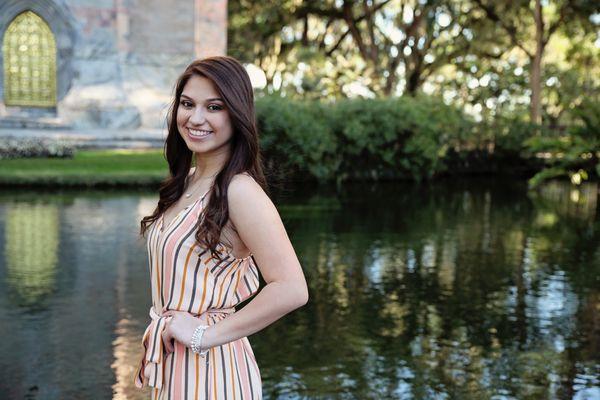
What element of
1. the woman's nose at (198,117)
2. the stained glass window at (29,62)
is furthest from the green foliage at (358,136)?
the woman's nose at (198,117)

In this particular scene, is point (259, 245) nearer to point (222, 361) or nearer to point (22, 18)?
point (222, 361)

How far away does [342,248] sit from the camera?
11664 millimetres

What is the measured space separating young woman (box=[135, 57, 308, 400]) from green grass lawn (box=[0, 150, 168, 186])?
16.2 meters

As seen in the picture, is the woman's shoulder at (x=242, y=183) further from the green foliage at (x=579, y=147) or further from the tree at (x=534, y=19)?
the tree at (x=534, y=19)

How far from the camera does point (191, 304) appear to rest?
2604 millimetres

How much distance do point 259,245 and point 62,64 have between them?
2598 cm

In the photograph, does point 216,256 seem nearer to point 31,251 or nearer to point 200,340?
point 200,340

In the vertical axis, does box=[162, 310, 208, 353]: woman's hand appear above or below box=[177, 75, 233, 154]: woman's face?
below

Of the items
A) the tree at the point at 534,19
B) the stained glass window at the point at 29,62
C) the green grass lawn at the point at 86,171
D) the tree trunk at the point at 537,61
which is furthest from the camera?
the tree at the point at 534,19

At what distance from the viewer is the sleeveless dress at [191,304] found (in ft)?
8.42

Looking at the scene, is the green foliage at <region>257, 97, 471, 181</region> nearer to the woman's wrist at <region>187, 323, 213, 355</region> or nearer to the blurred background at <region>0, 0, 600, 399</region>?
the blurred background at <region>0, 0, 600, 399</region>

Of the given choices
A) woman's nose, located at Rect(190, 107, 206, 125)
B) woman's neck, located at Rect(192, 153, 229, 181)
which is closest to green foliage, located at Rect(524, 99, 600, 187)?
woman's neck, located at Rect(192, 153, 229, 181)

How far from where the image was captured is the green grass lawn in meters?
18.3

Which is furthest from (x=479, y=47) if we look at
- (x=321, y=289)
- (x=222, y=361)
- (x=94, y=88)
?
(x=222, y=361)
